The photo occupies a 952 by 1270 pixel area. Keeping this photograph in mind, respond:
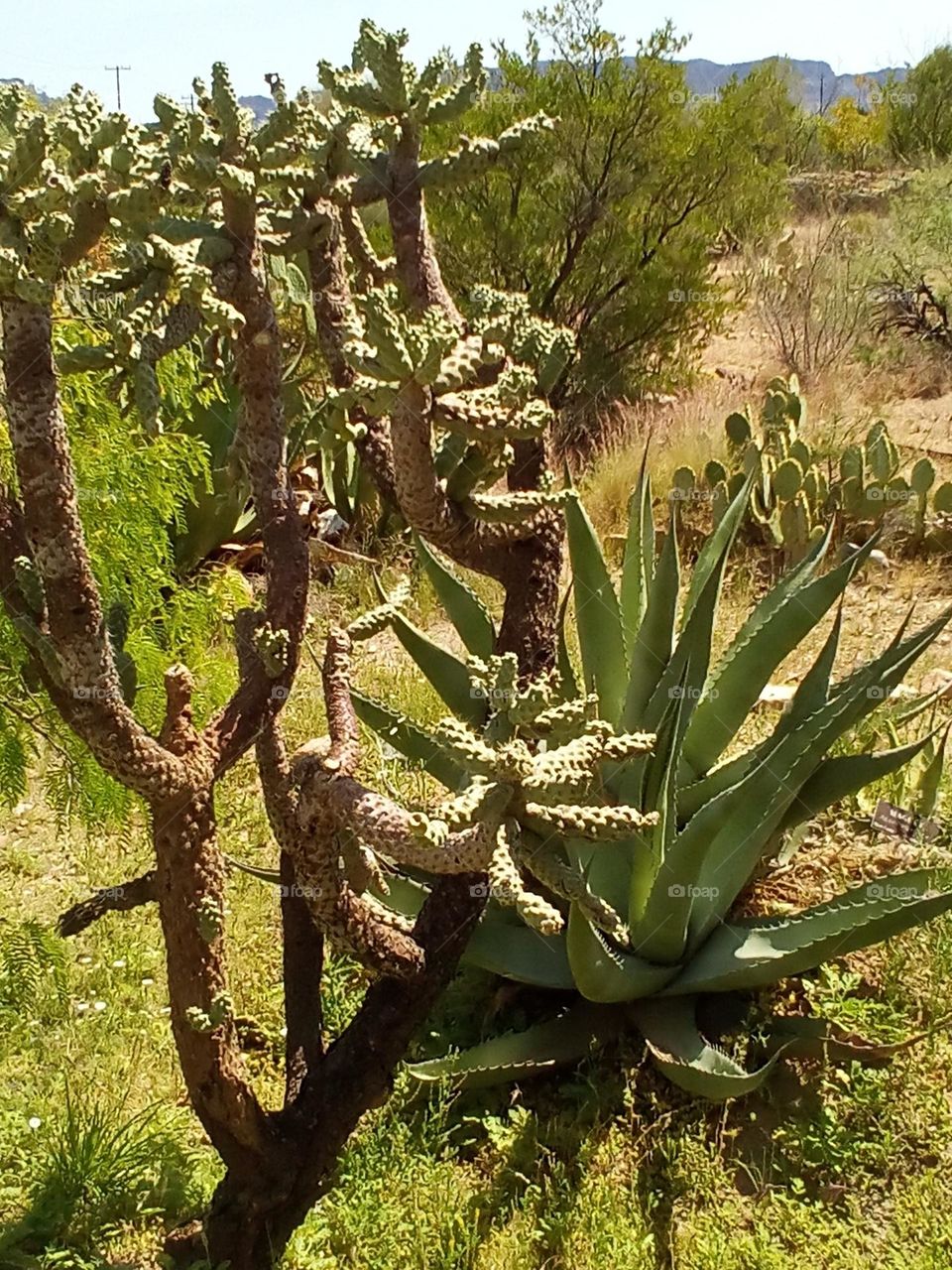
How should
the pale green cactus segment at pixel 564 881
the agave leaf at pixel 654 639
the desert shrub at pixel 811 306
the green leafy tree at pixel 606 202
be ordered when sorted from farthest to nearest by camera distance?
the desert shrub at pixel 811 306 → the green leafy tree at pixel 606 202 → the agave leaf at pixel 654 639 → the pale green cactus segment at pixel 564 881

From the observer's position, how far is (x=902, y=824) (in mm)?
3184

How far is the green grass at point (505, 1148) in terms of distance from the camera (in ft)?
6.86

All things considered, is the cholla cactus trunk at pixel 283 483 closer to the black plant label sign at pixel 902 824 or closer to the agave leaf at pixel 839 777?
the agave leaf at pixel 839 777

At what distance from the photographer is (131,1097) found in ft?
8.19

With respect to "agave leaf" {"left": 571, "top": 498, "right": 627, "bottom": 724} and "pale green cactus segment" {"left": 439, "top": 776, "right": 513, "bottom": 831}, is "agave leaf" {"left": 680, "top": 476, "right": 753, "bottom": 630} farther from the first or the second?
"pale green cactus segment" {"left": 439, "top": 776, "right": 513, "bottom": 831}

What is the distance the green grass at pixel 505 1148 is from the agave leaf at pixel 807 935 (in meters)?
0.29

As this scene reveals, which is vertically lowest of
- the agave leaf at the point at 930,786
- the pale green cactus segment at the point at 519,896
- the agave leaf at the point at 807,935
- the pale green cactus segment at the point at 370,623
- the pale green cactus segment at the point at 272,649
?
the agave leaf at the point at 930,786

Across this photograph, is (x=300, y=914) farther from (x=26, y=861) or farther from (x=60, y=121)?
(x=26, y=861)

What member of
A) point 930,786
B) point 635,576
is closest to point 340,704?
point 635,576

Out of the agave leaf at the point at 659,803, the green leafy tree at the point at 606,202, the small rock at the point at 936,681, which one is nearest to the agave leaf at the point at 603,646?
the agave leaf at the point at 659,803

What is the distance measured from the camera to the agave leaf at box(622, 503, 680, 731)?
97.8 inches

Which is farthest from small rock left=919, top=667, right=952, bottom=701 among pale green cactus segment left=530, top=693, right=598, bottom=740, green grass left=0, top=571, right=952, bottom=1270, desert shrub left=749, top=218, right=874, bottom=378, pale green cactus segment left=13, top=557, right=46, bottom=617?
desert shrub left=749, top=218, right=874, bottom=378

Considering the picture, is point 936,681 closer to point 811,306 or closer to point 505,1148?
point 505,1148

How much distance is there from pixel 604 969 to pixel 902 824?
4.48ft
